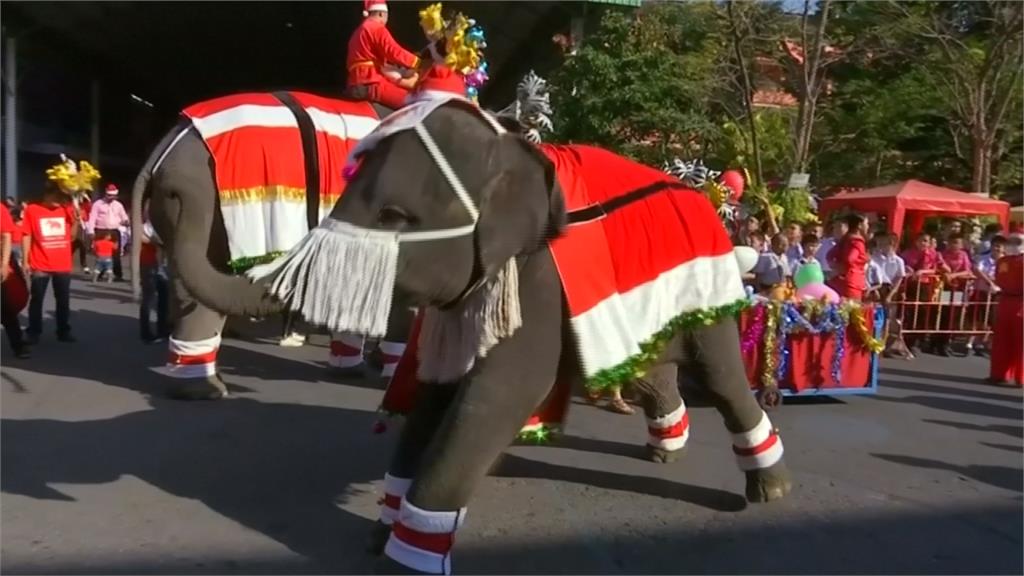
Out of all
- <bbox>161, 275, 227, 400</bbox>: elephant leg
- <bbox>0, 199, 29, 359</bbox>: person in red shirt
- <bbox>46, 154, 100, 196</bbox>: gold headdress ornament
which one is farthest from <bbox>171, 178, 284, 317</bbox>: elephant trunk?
<bbox>46, 154, 100, 196</bbox>: gold headdress ornament

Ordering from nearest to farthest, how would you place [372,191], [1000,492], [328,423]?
[372,191] < [1000,492] < [328,423]

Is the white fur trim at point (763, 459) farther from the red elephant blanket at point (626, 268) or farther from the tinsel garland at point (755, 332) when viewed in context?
the tinsel garland at point (755, 332)

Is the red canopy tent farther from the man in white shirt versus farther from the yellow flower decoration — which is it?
the yellow flower decoration

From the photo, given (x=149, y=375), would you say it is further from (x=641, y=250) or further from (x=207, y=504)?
(x=641, y=250)

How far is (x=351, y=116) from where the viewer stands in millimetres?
6383

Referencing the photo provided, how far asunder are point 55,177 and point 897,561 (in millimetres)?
7784

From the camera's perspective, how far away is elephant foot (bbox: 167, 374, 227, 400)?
6.78 metres

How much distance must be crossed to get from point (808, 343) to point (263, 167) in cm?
399

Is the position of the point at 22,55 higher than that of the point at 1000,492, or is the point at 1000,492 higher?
the point at 22,55

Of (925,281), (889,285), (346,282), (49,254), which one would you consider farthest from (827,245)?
(346,282)

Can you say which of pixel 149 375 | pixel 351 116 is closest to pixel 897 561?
pixel 351 116

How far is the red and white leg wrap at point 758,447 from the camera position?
4.77 m

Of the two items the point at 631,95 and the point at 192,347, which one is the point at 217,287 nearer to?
the point at 192,347

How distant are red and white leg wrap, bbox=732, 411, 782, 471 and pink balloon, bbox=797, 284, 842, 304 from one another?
9.63 feet
